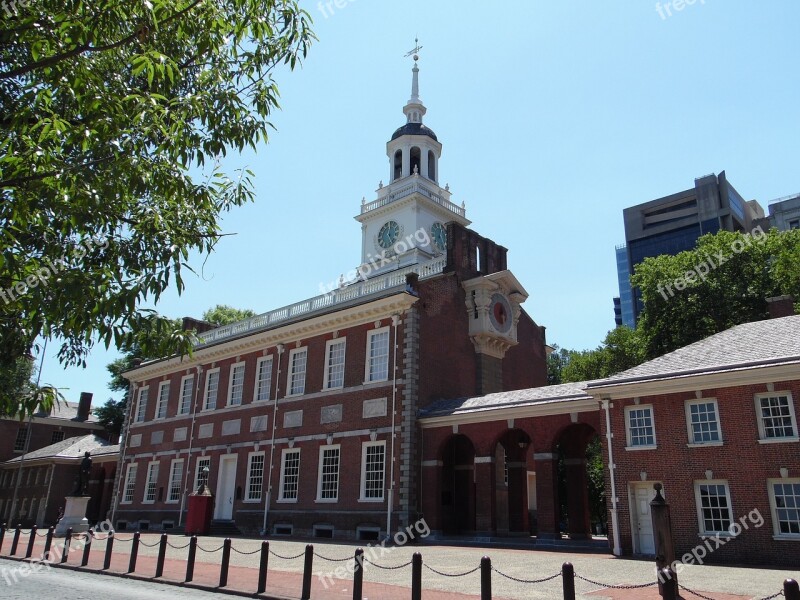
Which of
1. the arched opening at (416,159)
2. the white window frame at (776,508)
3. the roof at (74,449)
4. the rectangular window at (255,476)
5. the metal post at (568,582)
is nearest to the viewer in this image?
the metal post at (568,582)

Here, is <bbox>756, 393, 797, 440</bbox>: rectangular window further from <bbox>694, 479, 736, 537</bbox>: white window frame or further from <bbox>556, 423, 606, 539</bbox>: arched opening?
<bbox>556, 423, 606, 539</bbox>: arched opening

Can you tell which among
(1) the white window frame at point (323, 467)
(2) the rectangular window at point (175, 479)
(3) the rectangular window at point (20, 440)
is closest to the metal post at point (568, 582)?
(1) the white window frame at point (323, 467)

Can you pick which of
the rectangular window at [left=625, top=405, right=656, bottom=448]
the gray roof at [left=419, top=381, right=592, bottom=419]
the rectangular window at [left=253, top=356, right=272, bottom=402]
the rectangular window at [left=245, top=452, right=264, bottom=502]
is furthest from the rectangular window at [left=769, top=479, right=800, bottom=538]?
the rectangular window at [left=253, top=356, right=272, bottom=402]

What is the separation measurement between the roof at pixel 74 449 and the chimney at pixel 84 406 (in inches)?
313

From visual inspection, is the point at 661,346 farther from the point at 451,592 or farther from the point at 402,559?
the point at 451,592

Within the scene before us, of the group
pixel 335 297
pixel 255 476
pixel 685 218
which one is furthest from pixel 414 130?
pixel 685 218

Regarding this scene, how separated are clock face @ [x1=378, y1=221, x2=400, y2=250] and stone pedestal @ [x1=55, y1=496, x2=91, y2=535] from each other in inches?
922

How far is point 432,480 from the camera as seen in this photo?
2483 centimetres

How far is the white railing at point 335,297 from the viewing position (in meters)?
29.5

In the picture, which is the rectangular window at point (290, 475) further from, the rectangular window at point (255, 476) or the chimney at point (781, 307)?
the chimney at point (781, 307)

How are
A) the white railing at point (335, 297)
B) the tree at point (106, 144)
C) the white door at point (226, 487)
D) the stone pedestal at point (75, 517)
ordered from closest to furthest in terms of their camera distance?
the tree at point (106, 144) < the stone pedestal at point (75, 517) < the white railing at point (335, 297) < the white door at point (226, 487)

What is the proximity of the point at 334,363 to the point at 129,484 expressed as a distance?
19.1 metres

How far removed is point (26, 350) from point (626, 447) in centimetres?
1660

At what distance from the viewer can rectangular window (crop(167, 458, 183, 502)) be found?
35731 mm
